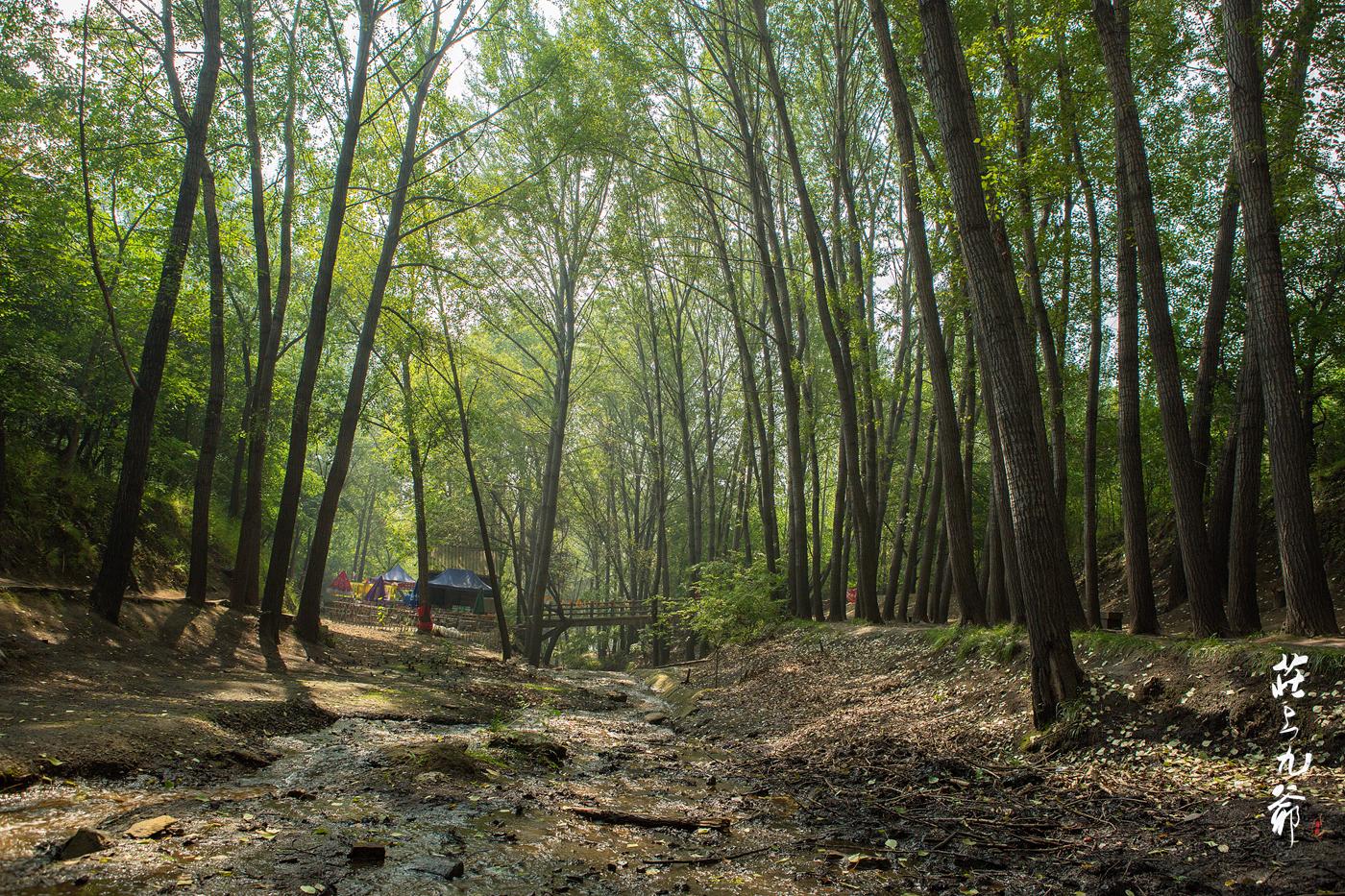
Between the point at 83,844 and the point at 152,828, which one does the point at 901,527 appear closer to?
the point at 152,828

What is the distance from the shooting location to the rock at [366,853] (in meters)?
3.32

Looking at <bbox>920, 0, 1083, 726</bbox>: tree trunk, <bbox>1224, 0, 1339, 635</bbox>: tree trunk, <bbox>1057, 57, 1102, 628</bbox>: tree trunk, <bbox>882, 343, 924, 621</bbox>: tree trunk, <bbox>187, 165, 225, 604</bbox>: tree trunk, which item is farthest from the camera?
<bbox>882, 343, 924, 621</bbox>: tree trunk

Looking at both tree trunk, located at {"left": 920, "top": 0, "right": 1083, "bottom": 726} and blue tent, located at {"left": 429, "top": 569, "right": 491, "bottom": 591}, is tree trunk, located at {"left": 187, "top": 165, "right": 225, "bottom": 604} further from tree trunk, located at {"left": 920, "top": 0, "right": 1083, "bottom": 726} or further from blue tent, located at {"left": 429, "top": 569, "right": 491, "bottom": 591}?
blue tent, located at {"left": 429, "top": 569, "right": 491, "bottom": 591}

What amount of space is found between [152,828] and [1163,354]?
330 inches

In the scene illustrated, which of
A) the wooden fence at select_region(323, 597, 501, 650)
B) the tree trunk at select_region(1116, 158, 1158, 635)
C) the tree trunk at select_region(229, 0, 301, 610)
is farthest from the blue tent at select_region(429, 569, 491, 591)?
the tree trunk at select_region(1116, 158, 1158, 635)

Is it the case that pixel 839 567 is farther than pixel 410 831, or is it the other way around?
pixel 839 567

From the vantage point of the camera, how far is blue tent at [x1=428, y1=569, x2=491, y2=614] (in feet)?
123

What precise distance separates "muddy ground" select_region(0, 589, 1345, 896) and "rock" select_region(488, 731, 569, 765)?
31mm

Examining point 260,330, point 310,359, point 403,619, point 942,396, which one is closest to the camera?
point 942,396

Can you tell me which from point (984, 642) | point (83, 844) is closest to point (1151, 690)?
point (984, 642)

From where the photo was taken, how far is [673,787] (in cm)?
547

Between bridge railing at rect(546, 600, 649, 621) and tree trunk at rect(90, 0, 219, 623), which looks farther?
bridge railing at rect(546, 600, 649, 621)

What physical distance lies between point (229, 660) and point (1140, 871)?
33.8 feet

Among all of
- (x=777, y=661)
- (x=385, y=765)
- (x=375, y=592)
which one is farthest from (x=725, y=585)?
(x=375, y=592)
